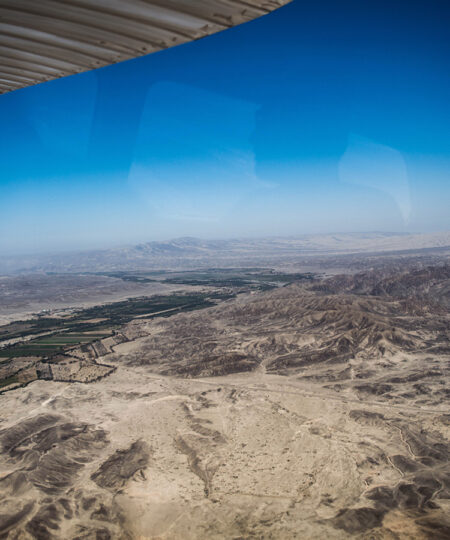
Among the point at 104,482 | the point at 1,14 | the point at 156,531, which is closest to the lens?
the point at 1,14

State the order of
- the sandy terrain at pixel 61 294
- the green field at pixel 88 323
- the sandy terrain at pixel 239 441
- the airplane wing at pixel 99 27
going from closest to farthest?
the airplane wing at pixel 99 27 → the sandy terrain at pixel 239 441 → the green field at pixel 88 323 → the sandy terrain at pixel 61 294

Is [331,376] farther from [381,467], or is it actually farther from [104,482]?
[104,482]

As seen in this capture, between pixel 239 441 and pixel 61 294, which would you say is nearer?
pixel 239 441

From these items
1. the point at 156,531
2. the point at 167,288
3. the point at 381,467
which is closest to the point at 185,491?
the point at 156,531

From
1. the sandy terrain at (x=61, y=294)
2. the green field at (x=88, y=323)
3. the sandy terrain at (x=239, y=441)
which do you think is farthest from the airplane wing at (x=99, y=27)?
the sandy terrain at (x=61, y=294)

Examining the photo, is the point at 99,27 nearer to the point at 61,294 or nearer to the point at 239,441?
the point at 239,441

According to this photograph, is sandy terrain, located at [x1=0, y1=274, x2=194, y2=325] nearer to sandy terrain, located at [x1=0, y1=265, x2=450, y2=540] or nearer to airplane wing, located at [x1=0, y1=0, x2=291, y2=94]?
sandy terrain, located at [x1=0, y1=265, x2=450, y2=540]

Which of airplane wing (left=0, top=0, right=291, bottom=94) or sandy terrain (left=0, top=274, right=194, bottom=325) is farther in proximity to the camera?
sandy terrain (left=0, top=274, right=194, bottom=325)

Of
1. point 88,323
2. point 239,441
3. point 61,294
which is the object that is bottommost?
point 61,294

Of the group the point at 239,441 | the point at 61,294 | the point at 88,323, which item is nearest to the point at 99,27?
the point at 239,441

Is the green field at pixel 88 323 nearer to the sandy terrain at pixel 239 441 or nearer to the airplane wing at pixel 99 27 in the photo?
the sandy terrain at pixel 239 441

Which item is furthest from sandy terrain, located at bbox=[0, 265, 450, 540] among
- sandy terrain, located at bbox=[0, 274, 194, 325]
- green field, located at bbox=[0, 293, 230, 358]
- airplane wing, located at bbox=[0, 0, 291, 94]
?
sandy terrain, located at bbox=[0, 274, 194, 325]
